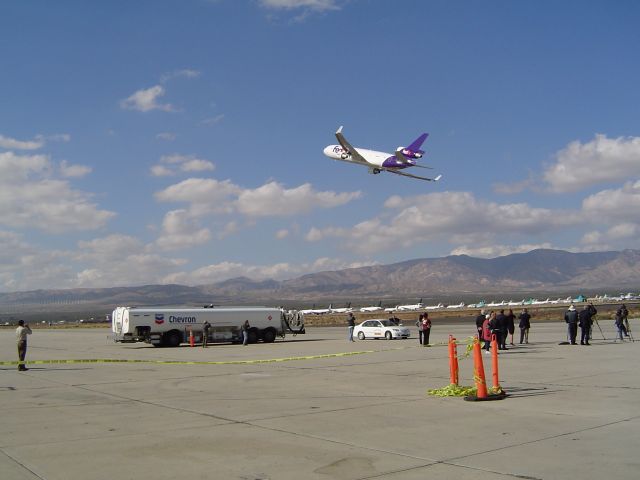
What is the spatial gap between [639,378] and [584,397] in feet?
12.1

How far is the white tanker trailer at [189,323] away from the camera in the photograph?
37.6 m

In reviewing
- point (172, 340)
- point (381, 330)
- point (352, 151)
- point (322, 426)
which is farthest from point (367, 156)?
point (322, 426)

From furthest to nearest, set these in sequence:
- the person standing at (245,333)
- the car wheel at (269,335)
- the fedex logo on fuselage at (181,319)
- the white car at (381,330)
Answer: the car wheel at (269,335)
the white car at (381,330)
the person standing at (245,333)
the fedex logo on fuselage at (181,319)

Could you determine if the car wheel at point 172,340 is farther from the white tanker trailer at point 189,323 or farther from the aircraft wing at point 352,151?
the aircraft wing at point 352,151

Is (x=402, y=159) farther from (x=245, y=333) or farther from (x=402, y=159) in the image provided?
(x=245, y=333)

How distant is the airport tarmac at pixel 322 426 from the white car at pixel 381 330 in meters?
19.2

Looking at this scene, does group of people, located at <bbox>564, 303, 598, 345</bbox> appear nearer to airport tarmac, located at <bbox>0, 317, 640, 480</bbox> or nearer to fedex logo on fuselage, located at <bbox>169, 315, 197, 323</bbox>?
airport tarmac, located at <bbox>0, 317, 640, 480</bbox>

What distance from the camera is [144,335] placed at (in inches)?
1480

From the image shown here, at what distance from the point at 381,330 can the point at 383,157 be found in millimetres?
11790

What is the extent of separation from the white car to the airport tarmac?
19172 mm

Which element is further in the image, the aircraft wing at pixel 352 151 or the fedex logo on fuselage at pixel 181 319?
the aircraft wing at pixel 352 151

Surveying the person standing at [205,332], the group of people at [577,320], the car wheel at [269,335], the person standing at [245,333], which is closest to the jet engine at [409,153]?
the car wheel at [269,335]

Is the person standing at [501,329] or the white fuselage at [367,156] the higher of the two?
the white fuselage at [367,156]

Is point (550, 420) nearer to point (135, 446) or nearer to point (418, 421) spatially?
point (418, 421)
